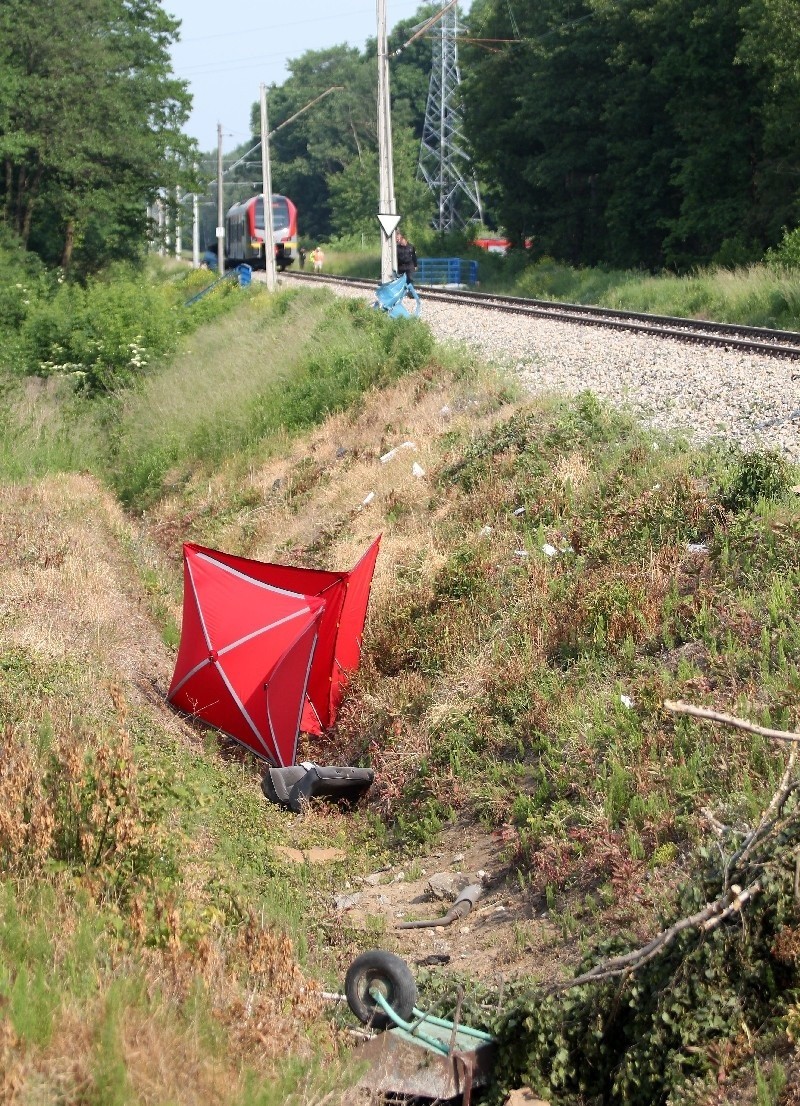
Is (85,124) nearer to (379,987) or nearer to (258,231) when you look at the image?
(258,231)

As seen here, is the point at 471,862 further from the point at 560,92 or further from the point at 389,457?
the point at 560,92

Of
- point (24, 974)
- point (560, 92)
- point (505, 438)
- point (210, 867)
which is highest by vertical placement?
point (560, 92)

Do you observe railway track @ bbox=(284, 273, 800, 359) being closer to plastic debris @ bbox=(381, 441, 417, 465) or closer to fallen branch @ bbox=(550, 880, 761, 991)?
plastic debris @ bbox=(381, 441, 417, 465)

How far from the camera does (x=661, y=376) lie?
1395cm

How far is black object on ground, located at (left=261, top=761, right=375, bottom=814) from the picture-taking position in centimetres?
876

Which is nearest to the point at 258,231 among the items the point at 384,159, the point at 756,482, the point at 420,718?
the point at 384,159

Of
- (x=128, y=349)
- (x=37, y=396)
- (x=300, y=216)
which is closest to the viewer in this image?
(x=37, y=396)

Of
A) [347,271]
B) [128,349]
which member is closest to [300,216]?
[347,271]

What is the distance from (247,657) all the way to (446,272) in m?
35.8

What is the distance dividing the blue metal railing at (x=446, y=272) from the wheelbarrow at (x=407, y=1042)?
38814mm

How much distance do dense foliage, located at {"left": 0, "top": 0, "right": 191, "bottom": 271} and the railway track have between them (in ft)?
45.5

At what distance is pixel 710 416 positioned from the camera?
11594mm

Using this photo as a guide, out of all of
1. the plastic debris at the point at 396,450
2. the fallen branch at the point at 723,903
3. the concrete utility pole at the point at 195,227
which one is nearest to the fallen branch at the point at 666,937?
the fallen branch at the point at 723,903

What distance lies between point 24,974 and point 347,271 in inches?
1899
